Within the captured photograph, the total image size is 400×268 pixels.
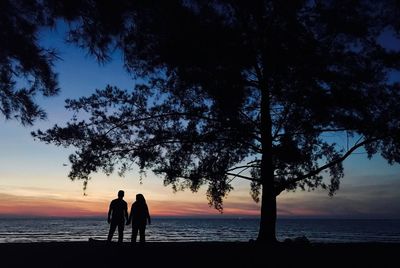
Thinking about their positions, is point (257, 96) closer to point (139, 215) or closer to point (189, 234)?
point (139, 215)

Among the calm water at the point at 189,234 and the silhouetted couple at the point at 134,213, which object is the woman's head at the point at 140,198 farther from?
the calm water at the point at 189,234

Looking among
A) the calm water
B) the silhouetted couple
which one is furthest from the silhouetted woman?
the calm water

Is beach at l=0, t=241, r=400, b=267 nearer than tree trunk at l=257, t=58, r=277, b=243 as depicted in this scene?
Yes

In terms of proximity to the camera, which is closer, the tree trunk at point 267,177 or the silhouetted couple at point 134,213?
the silhouetted couple at point 134,213

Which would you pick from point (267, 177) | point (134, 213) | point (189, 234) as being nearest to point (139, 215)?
point (134, 213)

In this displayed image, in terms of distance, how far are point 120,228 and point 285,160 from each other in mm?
6308

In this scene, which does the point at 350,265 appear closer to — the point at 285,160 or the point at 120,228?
the point at 285,160

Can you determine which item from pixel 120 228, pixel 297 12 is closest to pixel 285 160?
pixel 297 12

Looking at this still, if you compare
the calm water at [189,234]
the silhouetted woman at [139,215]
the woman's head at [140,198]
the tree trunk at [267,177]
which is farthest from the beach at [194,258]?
the calm water at [189,234]

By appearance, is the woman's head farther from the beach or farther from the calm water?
the calm water

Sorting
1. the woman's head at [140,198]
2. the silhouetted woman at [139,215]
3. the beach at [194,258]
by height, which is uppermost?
the woman's head at [140,198]

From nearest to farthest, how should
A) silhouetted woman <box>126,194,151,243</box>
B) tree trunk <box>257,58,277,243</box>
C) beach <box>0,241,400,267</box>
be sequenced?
beach <box>0,241,400,267</box> < silhouetted woman <box>126,194,151,243</box> < tree trunk <box>257,58,277,243</box>

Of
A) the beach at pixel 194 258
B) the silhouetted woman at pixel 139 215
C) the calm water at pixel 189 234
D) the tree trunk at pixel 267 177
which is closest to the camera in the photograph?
the beach at pixel 194 258

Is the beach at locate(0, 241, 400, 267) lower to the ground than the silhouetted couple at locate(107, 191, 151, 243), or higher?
lower
